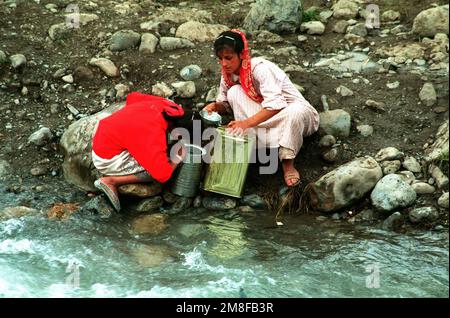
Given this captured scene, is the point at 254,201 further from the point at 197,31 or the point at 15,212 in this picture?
the point at 197,31

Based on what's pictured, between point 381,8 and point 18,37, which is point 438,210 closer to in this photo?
point 381,8

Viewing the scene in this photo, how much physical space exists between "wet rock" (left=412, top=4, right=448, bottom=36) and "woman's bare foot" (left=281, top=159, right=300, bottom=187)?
6.98 feet

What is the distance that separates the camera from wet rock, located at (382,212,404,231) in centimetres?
421

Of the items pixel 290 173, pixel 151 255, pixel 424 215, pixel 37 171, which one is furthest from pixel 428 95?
pixel 37 171

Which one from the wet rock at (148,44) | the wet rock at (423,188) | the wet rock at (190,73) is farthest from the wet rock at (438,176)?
the wet rock at (148,44)

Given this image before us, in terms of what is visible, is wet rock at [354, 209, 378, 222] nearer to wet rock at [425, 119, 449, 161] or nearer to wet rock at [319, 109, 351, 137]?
wet rock at [425, 119, 449, 161]

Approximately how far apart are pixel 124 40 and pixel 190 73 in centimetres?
89

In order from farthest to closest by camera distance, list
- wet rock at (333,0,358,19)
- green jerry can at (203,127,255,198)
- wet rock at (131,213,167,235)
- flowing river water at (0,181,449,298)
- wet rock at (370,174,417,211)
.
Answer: wet rock at (333,0,358,19), green jerry can at (203,127,255,198), wet rock at (131,213,167,235), wet rock at (370,174,417,211), flowing river water at (0,181,449,298)

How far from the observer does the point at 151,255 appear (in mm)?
4035

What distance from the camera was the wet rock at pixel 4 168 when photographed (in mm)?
5094

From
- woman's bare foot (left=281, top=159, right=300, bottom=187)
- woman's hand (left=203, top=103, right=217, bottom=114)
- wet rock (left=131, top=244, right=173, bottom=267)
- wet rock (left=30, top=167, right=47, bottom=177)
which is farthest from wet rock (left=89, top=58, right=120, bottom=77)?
wet rock (left=131, top=244, right=173, bottom=267)
